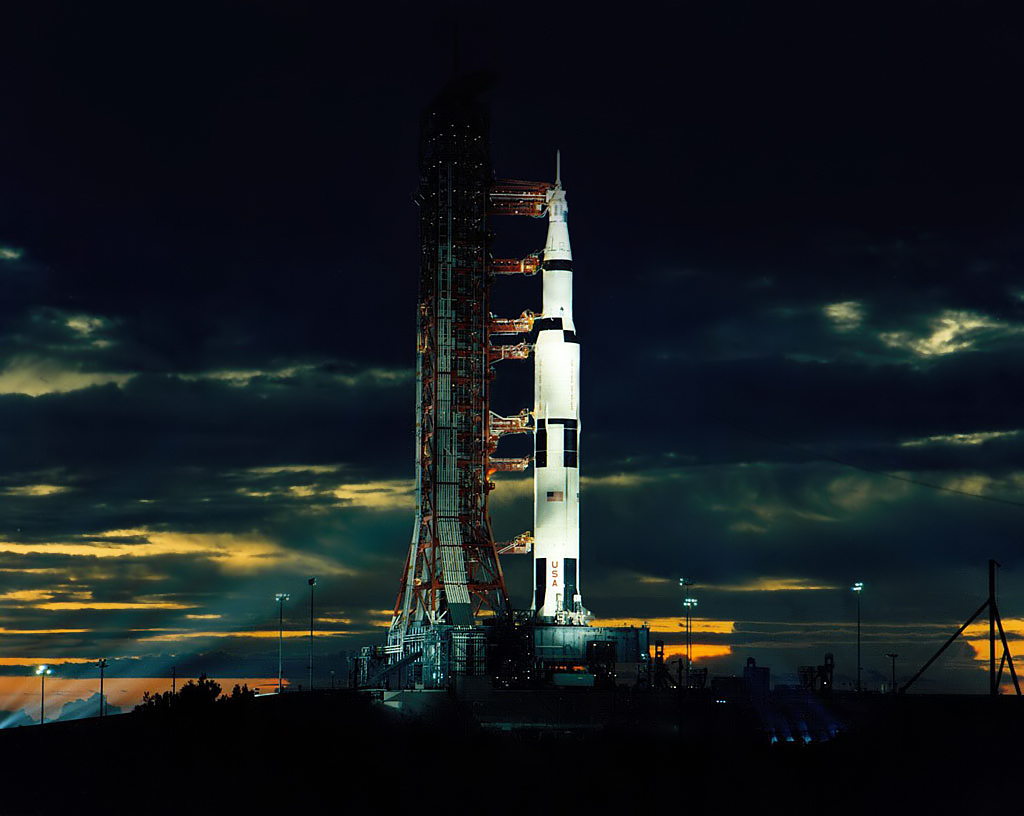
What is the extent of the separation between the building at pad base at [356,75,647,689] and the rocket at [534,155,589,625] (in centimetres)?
7

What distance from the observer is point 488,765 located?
346ft

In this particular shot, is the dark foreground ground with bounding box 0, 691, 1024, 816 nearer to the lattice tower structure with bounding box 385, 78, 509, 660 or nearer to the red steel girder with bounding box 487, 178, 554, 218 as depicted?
the lattice tower structure with bounding box 385, 78, 509, 660

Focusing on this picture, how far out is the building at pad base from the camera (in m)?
127

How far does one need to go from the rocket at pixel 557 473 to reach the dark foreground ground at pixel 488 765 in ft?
45.5

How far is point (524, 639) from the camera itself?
12512 cm

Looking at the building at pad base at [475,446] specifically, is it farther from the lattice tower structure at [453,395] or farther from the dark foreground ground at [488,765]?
the dark foreground ground at [488,765]

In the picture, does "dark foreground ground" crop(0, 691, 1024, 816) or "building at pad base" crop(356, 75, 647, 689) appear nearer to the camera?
"dark foreground ground" crop(0, 691, 1024, 816)

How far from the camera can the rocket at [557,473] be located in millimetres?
128125

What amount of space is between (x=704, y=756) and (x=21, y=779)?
38.0 meters

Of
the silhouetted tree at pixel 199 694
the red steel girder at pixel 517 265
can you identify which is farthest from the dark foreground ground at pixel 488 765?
the red steel girder at pixel 517 265

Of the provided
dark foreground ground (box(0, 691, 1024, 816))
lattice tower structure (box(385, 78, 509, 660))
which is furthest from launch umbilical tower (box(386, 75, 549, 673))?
dark foreground ground (box(0, 691, 1024, 816))

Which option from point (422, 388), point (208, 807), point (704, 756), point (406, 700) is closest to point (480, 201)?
point (422, 388)

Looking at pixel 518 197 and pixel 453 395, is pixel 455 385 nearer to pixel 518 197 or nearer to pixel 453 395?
pixel 453 395

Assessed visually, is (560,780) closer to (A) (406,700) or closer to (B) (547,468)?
(A) (406,700)
